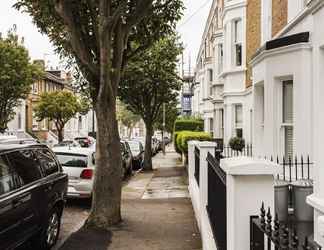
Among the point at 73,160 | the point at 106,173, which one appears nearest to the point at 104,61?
the point at 106,173

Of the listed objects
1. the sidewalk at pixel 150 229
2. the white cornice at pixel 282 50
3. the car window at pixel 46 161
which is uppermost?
the white cornice at pixel 282 50

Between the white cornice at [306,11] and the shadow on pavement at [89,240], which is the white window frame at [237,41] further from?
the shadow on pavement at [89,240]

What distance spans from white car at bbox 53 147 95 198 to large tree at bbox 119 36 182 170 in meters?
9.63

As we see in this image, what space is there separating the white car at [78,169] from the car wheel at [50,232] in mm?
3945

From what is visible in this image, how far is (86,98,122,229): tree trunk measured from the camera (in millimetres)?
9086

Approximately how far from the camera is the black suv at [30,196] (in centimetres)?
589

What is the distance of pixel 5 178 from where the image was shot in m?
6.07

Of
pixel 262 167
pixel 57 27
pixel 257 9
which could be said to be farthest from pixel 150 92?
pixel 262 167

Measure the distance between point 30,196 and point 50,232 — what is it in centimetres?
128

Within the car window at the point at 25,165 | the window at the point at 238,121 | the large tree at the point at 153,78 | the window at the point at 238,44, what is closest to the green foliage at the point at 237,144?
the window at the point at 238,121

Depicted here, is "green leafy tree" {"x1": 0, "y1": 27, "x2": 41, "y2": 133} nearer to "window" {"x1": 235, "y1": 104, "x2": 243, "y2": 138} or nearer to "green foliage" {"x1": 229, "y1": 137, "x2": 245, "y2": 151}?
"window" {"x1": 235, "y1": 104, "x2": 243, "y2": 138}

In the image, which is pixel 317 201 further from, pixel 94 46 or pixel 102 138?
pixel 94 46

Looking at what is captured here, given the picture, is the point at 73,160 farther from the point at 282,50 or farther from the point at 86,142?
the point at 86,142

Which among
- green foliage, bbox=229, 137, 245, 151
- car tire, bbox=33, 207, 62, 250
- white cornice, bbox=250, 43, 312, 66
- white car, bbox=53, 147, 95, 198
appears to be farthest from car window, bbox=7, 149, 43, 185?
green foliage, bbox=229, 137, 245, 151
